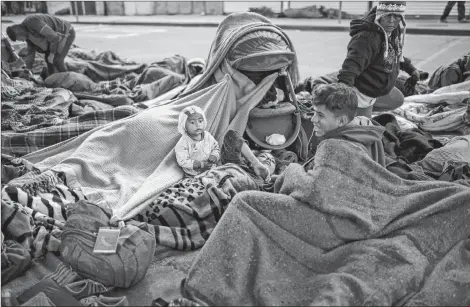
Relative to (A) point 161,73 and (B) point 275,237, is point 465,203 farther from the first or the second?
(A) point 161,73

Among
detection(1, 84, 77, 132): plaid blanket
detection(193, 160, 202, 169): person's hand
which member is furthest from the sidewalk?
detection(193, 160, 202, 169): person's hand

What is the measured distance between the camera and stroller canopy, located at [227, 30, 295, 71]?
3.97 m

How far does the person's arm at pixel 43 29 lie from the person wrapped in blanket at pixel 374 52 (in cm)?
397

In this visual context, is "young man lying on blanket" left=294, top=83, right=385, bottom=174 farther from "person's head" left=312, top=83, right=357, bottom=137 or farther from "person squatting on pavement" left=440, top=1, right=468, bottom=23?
"person squatting on pavement" left=440, top=1, right=468, bottom=23

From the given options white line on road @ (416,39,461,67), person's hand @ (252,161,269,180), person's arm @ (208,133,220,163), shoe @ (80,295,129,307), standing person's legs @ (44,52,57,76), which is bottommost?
shoe @ (80,295,129,307)

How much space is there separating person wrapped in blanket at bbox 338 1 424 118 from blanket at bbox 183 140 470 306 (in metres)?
1.60

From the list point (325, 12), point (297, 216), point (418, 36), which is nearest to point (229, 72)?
point (297, 216)

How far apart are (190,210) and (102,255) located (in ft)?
2.36

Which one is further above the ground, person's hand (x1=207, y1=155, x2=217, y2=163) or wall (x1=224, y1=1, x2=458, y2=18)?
wall (x1=224, y1=1, x2=458, y2=18)

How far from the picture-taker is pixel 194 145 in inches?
140

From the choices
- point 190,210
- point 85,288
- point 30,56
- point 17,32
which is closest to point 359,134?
point 190,210

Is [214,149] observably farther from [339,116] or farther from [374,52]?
[374,52]

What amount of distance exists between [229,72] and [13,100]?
8.83ft

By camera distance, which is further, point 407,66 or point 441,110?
point 441,110
